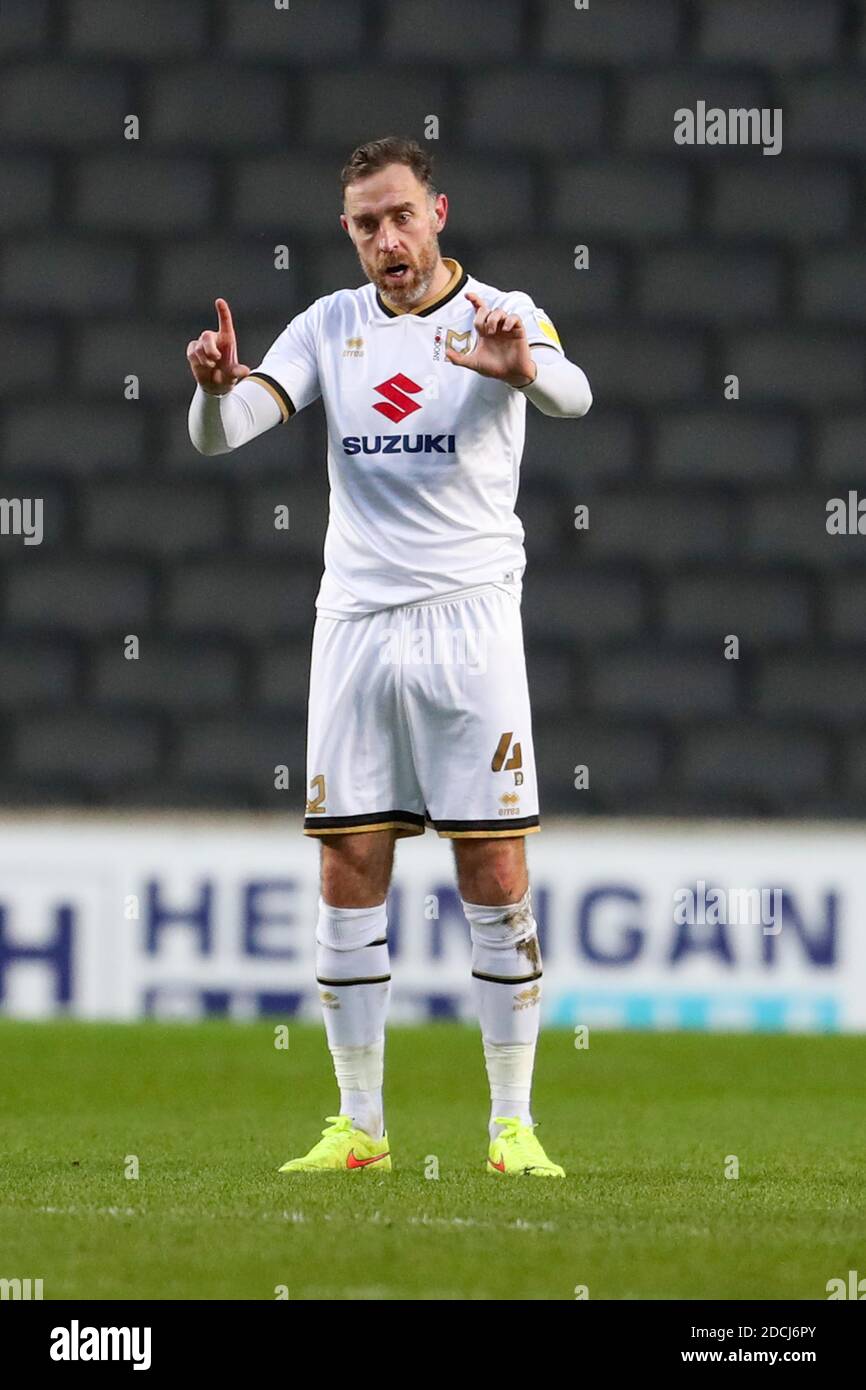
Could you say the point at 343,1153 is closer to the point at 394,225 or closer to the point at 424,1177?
the point at 424,1177

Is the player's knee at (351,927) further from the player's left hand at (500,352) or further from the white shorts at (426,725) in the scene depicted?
the player's left hand at (500,352)

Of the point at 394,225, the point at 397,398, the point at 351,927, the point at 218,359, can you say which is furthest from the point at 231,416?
the point at 351,927

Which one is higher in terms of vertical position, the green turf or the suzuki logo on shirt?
the suzuki logo on shirt

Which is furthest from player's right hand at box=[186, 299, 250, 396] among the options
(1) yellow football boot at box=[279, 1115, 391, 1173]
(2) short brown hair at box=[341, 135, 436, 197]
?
(1) yellow football boot at box=[279, 1115, 391, 1173]

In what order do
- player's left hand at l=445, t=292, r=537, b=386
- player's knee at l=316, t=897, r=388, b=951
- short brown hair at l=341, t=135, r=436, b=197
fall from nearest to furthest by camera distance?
player's left hand at l=445, t=292, r=537, b=386
short brown hair at l=341, t=135, r=436, b=197
player's knee at l=316, t=897, r=388, b=951

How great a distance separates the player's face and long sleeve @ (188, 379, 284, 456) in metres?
0.27

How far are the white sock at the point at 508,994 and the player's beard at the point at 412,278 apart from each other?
1.00 metres

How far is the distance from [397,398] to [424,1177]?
49.3 inches

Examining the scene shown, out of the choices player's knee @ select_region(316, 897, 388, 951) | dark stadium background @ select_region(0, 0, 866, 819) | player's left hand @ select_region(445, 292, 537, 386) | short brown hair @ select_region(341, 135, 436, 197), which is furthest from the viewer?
dark stadium background @ select_region(0, 0, 866, 819)

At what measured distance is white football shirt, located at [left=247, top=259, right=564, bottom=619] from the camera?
3.96 meters

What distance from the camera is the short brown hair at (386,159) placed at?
3.92 meters

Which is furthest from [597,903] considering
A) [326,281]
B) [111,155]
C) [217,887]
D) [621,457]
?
[111,155]

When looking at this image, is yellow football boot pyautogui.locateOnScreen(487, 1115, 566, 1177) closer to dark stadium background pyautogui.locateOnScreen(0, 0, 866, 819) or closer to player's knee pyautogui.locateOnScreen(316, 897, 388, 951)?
player's knee pyautogui.locateOnScreen(316, 897, 388, 951)

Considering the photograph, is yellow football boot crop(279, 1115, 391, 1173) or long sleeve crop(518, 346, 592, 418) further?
yellow football boot crop(279, 1115, 391, 1173)
